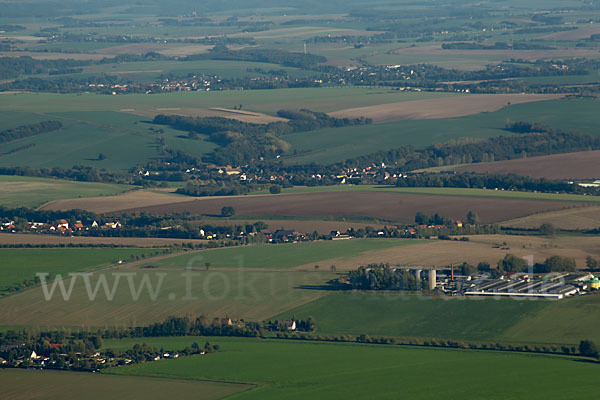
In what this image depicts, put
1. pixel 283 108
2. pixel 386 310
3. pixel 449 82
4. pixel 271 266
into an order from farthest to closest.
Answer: pixel 449 82
pixel 283 108
pixel 271 266
pixel 386 310

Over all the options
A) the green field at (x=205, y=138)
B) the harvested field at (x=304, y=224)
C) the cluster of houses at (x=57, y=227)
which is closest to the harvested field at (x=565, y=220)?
the harvested field at (x=304, y=224)

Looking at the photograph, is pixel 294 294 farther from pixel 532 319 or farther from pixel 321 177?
pixel 321 177

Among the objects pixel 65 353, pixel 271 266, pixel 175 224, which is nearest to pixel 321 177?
pixel 175 224

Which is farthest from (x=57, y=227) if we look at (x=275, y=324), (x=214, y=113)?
(x=214, y=113)

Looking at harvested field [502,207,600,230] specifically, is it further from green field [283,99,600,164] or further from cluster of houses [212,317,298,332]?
green field [283,99,600,164]

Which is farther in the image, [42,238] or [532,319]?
[42,238]

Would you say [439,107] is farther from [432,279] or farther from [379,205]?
[432,279]
